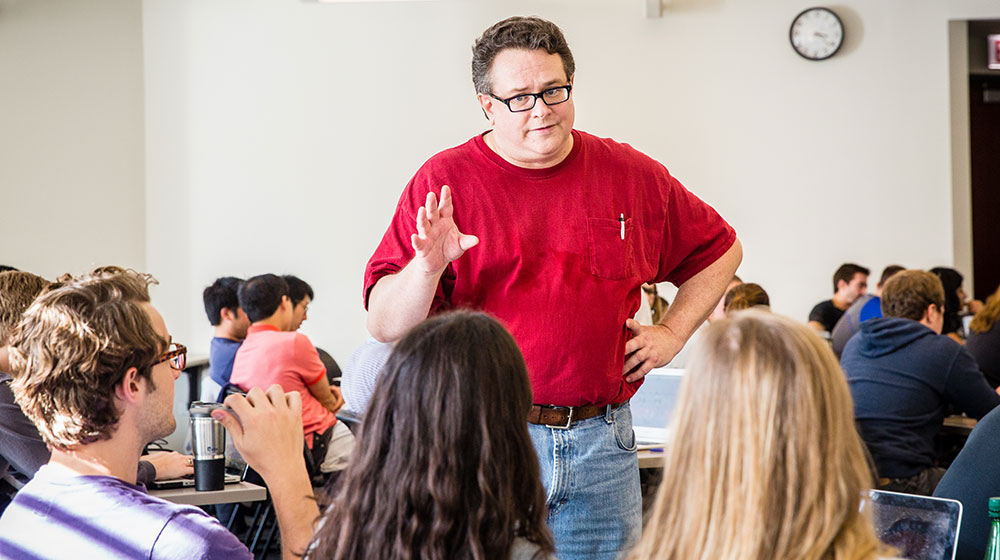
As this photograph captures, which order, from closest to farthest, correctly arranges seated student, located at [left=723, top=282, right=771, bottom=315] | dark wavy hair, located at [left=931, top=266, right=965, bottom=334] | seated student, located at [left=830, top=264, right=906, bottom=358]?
1. seated student, located at [left=723, top=282, right=771, bottom=315]
2. dark wavy hair, located at [left=931, top=266, right=965, bottom=334]
3. seated student, located at [left=830, top=264, right=906, bottom=358]

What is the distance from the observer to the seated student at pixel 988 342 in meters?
4.75

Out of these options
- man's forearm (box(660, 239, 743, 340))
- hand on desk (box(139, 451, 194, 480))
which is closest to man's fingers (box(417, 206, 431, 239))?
man's forearm (box(660, 239, 743, 340))

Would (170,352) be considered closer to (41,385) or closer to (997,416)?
(41,385)

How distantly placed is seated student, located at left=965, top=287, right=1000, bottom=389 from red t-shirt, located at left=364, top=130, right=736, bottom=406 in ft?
11.5

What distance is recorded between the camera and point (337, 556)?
1.20 m

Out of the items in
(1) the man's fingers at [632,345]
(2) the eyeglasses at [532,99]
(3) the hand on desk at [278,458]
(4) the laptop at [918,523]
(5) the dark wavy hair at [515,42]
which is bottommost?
(4) the laptop at [918,523]

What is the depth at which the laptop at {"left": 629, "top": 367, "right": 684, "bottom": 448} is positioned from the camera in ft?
11.3

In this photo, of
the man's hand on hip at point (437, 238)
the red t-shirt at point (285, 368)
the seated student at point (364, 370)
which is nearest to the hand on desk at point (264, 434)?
the man's hand on hip at point (437, 238)

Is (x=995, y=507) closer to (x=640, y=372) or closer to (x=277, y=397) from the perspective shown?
(x=640, y=372)

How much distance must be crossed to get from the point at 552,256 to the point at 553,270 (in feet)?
0.09

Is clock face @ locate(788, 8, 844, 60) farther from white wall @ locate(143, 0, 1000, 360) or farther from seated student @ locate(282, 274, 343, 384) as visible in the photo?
seated student @ locate(282, 274, 343, 384)

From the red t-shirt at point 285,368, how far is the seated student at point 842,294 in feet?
10.8

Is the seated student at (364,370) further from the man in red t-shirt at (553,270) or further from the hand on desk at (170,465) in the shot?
the hand on desk at (170,465)

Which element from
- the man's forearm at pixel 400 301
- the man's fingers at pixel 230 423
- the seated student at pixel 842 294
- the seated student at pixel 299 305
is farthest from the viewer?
the seated student at pixel 842 294
